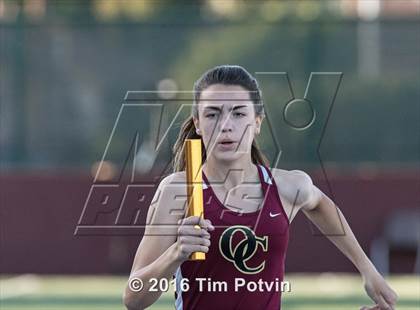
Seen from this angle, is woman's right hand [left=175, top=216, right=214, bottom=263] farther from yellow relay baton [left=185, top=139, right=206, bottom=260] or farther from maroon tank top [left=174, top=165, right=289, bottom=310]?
maroon tank top [left=174, top=165, right=289, bottom=310]

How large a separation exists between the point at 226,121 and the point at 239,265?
567 mm

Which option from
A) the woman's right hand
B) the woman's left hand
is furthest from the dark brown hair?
the woman's left hand

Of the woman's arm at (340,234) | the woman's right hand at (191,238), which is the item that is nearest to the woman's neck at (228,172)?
the woman's arm at (340,234)

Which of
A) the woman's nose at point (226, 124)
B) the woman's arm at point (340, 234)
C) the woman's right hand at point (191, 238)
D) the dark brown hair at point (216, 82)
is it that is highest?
the dark brown hair at point (216, 82)

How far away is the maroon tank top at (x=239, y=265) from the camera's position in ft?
14.5

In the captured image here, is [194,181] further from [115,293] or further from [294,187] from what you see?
[115,293]

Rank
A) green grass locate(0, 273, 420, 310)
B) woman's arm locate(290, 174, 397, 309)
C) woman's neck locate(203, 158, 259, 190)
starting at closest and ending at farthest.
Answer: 1. woman's neck locate(203, 158, 259, 190)
2. woman's arm locate(290, 174, 397, 309)
3. green grass locate(0, 273, 420, 310)

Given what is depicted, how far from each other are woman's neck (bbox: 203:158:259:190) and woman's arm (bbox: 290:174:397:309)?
262mm

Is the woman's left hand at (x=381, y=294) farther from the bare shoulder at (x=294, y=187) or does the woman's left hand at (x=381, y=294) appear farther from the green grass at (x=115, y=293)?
the green grass at (x=115, y=293)

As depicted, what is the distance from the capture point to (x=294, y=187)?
186 inches

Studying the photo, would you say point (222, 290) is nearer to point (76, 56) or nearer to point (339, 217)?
point (339, 217)

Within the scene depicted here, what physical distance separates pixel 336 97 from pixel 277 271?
33.6 ft

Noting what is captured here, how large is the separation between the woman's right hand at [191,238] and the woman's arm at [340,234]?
808mm

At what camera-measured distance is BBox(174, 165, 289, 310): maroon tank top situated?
4.43 metres
